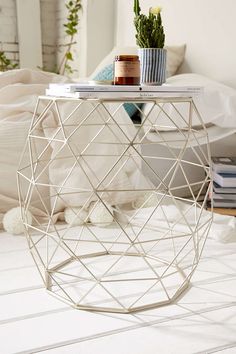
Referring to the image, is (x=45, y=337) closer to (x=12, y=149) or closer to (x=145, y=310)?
(x=145, y=310)

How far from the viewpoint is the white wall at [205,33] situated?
5.97ft

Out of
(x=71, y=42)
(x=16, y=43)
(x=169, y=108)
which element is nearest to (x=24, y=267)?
(x=169, y=108)

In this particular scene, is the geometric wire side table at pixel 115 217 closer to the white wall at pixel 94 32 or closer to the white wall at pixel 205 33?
the white wall at pixel 205 33

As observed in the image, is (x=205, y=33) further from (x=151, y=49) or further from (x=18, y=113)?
(x=151, y=49)

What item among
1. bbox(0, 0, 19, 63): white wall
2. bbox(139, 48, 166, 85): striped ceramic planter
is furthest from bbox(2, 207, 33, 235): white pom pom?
bbox(0, 0, 19, 63): white wall

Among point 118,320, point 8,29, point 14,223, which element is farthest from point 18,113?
point 8,29

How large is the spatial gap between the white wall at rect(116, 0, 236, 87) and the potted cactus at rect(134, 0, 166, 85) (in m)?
0.95

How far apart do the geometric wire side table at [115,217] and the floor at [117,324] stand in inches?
1.3

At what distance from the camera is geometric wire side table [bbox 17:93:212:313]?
36.5 inches

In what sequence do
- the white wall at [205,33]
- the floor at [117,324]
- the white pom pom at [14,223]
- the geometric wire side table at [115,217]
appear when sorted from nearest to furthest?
the floor at [117,324] < the geometric wire side table at [115,217] < the white pom pom at [14,223] < the white wall at [205,33]

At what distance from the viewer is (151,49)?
0.93 meters

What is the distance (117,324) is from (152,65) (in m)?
0.55

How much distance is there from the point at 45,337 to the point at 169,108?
96 centimetres

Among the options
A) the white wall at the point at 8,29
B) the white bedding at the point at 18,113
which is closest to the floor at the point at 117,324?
the white bedding at the point at 18,113
